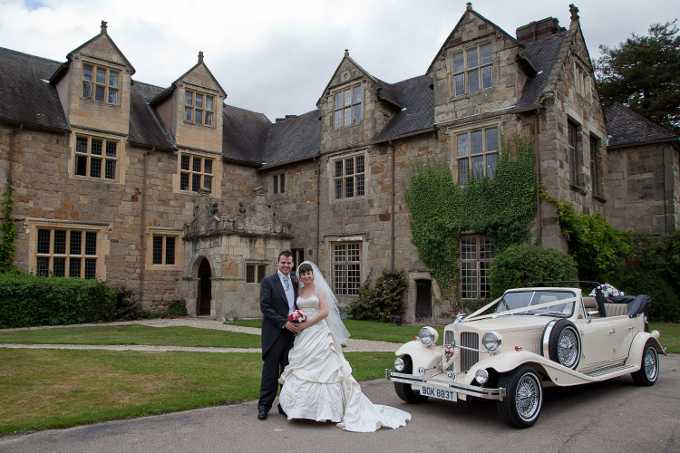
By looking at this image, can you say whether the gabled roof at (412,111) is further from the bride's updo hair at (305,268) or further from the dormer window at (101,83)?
the bride's updo hair at (305,268)

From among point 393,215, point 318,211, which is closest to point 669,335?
point 393,215

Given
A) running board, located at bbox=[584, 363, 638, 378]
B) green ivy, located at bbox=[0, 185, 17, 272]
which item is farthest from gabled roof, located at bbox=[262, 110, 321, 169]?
running board, located at bbox=[584, 363, 638, 378]

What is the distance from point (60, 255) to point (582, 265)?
17544 mm

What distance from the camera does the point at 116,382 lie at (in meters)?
7.92

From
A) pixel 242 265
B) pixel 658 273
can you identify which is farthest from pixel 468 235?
pixel 242 265

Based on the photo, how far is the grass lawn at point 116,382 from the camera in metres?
6.25

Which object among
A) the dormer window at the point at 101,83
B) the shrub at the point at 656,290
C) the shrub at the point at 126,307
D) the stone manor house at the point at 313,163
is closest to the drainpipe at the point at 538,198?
the stone manor house at the point at 313,163

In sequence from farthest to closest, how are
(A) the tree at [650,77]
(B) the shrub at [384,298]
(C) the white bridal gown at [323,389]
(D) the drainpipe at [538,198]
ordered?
(A) the tree at [650,77] → (B) the shrub at [384,298] → (D) the drainpipe at [538,198] → (C) the white bridal gown at [323,389]

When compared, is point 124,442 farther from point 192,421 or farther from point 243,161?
point 243,161

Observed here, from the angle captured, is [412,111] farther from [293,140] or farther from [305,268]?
[305,268]

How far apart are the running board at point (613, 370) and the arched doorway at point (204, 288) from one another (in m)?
17.6

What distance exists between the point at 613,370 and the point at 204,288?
18381mm

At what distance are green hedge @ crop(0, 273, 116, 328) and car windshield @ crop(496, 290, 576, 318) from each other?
15013 millimetres

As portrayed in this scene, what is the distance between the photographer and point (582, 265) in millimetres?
17047
